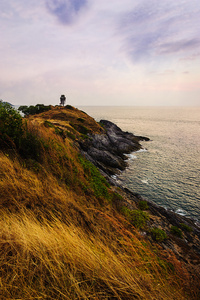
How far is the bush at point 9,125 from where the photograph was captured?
694 cm

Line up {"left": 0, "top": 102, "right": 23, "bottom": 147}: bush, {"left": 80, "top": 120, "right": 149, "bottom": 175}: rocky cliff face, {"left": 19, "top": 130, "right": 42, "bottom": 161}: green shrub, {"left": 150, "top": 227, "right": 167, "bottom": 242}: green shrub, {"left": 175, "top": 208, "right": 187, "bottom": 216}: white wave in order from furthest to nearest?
1. {"left": 80, "top": 120, "right": 149, "bottom": 175}: rocky cliff face
2. {"left": 175, "top": 208, "right": 187, "bottom": 216}: white wave
3. {"left": 150, "top": 227, "right": 167, "bottom": 242}: green shrub
4. {"left": 19, "top": 130, "right": 42, "bottom": 161}: green shrub
5. {"left": 0, "top": 102, "right": 23, "bottom": 147}: bush

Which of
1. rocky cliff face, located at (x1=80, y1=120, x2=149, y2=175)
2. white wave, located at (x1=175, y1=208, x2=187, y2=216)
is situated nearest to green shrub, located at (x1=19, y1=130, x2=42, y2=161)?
rocky cliff face, located at (x1=80, y1=120, x2=149, y2=175)

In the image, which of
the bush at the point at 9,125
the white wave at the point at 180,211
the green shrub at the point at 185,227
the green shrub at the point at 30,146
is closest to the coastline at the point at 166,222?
the green shrub at the point at 185,227

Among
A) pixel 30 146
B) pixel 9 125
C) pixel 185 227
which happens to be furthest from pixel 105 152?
pixel 9 125

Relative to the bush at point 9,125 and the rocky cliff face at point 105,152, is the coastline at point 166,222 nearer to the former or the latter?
the rocky cliff face at point 105,152

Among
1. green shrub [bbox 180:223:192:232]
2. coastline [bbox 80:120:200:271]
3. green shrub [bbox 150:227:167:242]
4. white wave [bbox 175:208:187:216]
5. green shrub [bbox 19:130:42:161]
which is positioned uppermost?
green shrub [bbox 19:130:42:161]

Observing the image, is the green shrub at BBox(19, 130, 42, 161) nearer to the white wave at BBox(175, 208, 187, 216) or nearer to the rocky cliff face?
the rocky cliff face

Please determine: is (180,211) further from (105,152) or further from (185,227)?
(105,152)

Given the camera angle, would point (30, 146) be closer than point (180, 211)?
Yes

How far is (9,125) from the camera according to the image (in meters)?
7.34

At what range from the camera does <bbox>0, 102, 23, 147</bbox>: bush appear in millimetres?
6938

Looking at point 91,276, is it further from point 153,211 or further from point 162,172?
point 162,172

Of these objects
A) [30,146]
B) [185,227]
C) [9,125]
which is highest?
[9,125]

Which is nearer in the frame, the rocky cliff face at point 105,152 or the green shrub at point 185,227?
the green shrub at point 185,227
